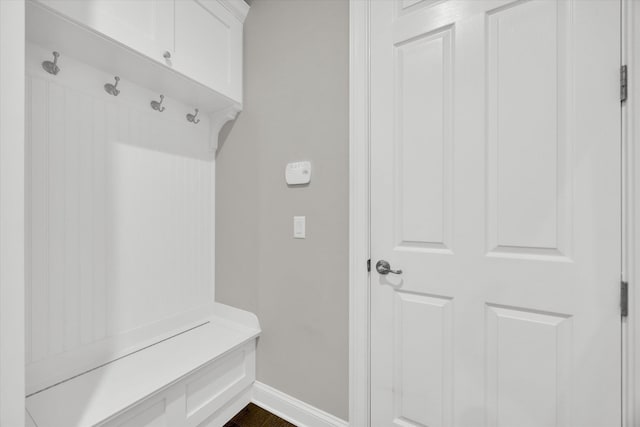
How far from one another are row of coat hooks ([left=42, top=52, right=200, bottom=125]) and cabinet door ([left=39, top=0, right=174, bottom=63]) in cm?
24

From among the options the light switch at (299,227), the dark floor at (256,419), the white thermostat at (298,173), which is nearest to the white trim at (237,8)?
the white thermostat at (298,173)

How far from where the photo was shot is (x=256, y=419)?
145cm

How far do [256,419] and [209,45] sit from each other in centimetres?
210

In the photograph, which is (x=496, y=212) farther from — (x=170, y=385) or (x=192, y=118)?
(x=192, y=118)

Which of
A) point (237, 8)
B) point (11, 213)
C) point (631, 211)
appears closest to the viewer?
point (11, 213)

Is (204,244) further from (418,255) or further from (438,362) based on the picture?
(438,362)

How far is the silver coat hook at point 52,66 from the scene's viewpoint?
1.07 metres

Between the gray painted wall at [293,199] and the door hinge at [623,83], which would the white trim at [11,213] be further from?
the door hinge at [623,83]

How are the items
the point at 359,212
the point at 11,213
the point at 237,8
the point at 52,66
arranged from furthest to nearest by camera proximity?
the point at 237,8
the point at 359,212
the point at 52,66
the point at 11,213

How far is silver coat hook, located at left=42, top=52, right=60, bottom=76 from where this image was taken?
107 cm

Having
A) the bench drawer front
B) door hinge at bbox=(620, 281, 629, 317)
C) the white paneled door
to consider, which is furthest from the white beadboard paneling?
door hinge at bbox=(620, 281, 629, 317)

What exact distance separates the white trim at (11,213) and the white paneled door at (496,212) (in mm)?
1145

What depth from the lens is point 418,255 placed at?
43.6 inches

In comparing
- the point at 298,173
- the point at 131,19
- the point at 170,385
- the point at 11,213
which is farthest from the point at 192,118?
the point at 170,385
